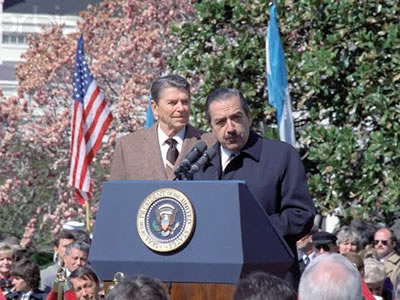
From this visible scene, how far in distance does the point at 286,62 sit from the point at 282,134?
225 cm

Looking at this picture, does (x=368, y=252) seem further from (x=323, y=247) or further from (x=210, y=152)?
(x=210, y=152)

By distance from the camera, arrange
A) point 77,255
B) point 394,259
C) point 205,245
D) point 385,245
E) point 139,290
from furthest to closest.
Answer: point 385,245 → point 394,259 → point 77,255 → point 205,245 → point 139,290

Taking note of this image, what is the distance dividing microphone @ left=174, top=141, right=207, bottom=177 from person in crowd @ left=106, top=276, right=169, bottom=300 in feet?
3.15

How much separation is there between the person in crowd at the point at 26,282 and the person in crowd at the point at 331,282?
5.80 m

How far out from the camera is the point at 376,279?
10492mm

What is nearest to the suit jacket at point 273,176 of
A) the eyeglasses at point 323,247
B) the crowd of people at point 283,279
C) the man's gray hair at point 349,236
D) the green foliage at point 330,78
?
the crowd of people at point 283,279

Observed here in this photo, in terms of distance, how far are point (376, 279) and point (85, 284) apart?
2.50 metres

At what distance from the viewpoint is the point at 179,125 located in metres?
7.21

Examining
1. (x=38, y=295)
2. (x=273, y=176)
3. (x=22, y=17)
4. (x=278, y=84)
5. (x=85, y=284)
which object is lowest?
(x=38, y=295)

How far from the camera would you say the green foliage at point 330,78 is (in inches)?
643

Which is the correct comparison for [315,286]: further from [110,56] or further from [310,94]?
[110,56]

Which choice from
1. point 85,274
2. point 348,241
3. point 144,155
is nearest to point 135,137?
point 144,155

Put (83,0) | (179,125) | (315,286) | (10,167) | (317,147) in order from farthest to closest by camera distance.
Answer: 1. (83,0)
2. (10,167)
3. (317,147)
4. (179,125)
5. (315,286)

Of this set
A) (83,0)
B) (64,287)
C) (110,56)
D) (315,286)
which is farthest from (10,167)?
(83,0)
